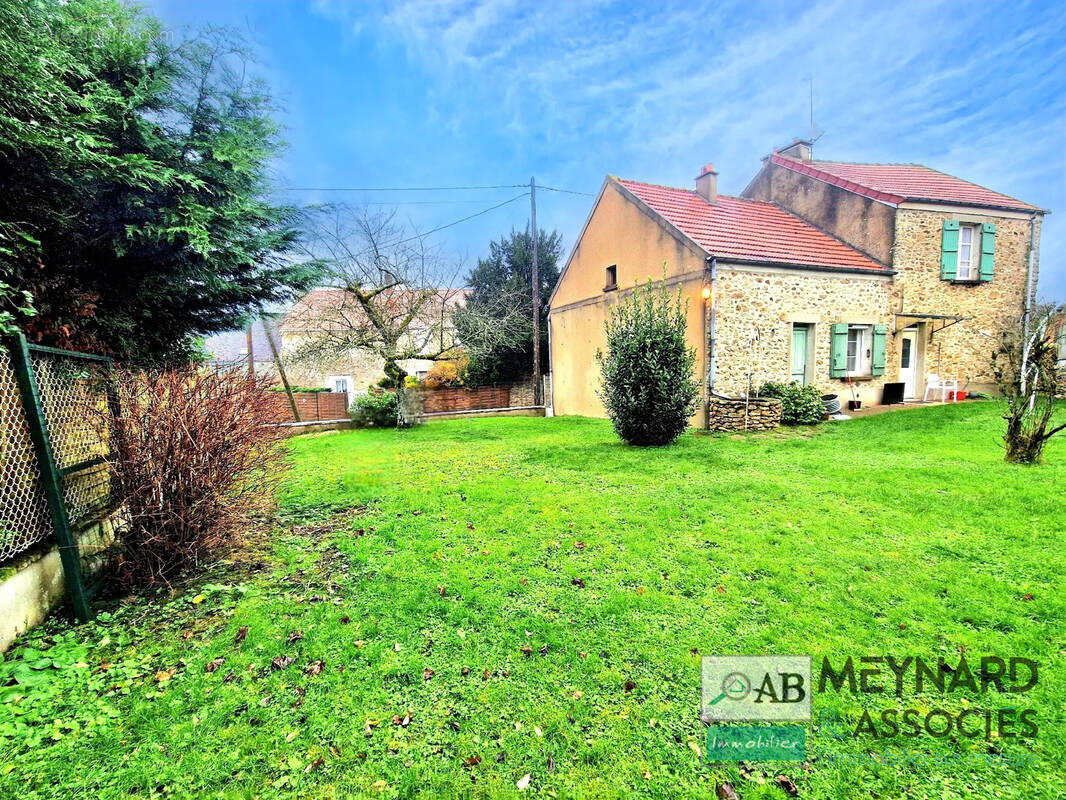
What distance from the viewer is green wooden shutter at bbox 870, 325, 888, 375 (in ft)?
39.0

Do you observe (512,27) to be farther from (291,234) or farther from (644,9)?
(291,234)

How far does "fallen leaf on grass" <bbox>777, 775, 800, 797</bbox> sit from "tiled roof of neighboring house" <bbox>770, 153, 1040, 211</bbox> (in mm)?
15556

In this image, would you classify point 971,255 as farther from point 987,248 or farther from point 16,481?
point 16,481

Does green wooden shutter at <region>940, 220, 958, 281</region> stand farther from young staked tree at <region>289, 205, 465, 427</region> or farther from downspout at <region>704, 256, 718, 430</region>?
young staked tree at <region>289, 205, 465, 427</region>

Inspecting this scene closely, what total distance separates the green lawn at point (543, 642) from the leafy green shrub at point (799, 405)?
15.6 feet

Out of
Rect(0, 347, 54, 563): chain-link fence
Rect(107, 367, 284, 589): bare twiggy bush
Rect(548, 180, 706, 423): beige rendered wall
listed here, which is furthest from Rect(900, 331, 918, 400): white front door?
Rect(0, 347, 54, 563): chain-link fence

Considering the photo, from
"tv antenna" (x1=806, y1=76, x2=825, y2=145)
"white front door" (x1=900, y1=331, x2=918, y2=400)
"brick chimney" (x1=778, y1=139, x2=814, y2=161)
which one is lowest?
"white front door" (x1=900, y1=331, x2=918, y2=400)

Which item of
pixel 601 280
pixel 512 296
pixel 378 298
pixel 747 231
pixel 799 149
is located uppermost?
pixel 799 149

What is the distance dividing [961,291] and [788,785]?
1708cm

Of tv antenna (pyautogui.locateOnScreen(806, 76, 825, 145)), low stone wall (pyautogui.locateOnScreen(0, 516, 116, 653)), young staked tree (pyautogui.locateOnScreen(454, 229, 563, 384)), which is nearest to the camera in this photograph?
low stone wall (pyautogui.locateOnScreen(0, 516, 116, 653))

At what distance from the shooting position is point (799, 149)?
15.6 m

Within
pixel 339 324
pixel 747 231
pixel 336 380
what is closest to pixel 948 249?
pixel 747 231

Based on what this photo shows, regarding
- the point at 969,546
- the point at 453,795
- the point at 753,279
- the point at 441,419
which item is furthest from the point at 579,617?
the point at 441,419

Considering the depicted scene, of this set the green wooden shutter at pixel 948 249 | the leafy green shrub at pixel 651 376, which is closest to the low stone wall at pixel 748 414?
the leafy green shrub at pixel 651 376
